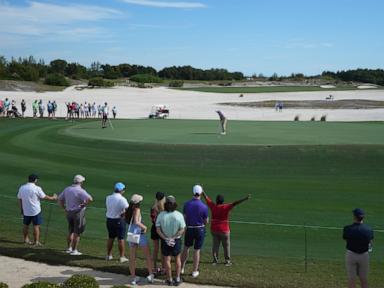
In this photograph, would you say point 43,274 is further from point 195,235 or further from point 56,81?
point 56,81

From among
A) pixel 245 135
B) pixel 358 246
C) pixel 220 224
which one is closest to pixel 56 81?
pixel 245 135

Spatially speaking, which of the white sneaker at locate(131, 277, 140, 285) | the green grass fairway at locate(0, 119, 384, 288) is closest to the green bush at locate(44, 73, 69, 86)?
the green grass fairway at locate(0, 119, 384, 288)

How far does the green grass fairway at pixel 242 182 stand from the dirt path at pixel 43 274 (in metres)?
0.29

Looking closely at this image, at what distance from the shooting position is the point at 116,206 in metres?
12.5

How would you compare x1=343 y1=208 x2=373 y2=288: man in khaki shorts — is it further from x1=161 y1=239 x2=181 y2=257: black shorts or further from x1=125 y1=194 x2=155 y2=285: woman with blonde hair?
x1=125 y1=194 x2=155 y2=285: woman with blonde hair

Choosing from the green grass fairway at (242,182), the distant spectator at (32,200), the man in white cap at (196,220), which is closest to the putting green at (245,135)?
the green grass fairway at (242,182)

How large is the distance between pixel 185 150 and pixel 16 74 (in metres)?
111

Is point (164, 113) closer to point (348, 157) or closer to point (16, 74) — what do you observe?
point (348, 157)

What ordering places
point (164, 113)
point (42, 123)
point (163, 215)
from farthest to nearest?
point (164, 113)
point (42, 123)
point (163, 215)

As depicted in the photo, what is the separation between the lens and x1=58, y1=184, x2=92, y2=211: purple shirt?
523 inches

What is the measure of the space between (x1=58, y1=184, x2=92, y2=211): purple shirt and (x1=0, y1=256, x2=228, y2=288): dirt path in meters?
1.55

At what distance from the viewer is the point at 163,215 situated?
11.2 meters

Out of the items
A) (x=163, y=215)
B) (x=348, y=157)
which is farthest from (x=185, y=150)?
(x=163, y=215)

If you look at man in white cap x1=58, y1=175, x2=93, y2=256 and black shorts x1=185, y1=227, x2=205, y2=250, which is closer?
black shorts x1=185, y1=227, x2=205, y2=250
